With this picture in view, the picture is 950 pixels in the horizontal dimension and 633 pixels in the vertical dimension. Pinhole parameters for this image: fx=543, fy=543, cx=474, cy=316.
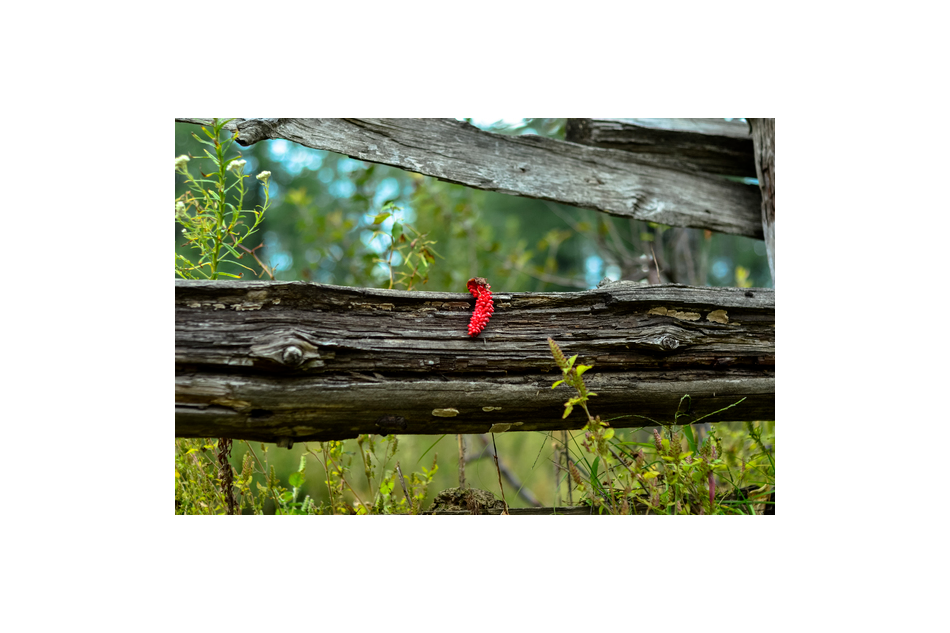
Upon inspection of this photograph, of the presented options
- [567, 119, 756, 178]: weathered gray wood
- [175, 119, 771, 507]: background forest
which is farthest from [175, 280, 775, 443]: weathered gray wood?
[567, 119, 756, 178]: weathered gray wood

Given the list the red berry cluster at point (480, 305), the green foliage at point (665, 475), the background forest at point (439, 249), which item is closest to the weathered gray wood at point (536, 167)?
the background forest at point (439, 249)

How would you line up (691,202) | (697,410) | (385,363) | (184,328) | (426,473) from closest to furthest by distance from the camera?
(184,328) → (385,363) → (697,410) → (426,473) → (691,202)

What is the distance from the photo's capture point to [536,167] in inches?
102

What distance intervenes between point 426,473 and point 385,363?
796mm

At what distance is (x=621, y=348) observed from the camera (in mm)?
2049

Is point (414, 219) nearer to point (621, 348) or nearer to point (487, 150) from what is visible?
point (487, 150)

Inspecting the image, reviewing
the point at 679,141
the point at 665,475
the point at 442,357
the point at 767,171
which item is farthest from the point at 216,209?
the point at 767,171

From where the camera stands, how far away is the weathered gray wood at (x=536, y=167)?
226 cm

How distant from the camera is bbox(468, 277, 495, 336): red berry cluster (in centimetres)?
194

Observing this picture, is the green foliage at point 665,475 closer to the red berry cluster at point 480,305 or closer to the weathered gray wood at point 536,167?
the red berry cluster at point 480,305

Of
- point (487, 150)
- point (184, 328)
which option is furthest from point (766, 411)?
point (184, 328)

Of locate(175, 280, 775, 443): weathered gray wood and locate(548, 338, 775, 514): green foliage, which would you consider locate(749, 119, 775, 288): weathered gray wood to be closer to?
locate(175, 280, 775, 443): weathered gray wood

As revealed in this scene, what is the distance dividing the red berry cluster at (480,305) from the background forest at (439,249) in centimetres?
60

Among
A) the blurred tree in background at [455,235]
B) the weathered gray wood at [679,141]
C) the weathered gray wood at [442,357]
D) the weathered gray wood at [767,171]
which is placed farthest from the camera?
the blurred tree in background at [455,235]
